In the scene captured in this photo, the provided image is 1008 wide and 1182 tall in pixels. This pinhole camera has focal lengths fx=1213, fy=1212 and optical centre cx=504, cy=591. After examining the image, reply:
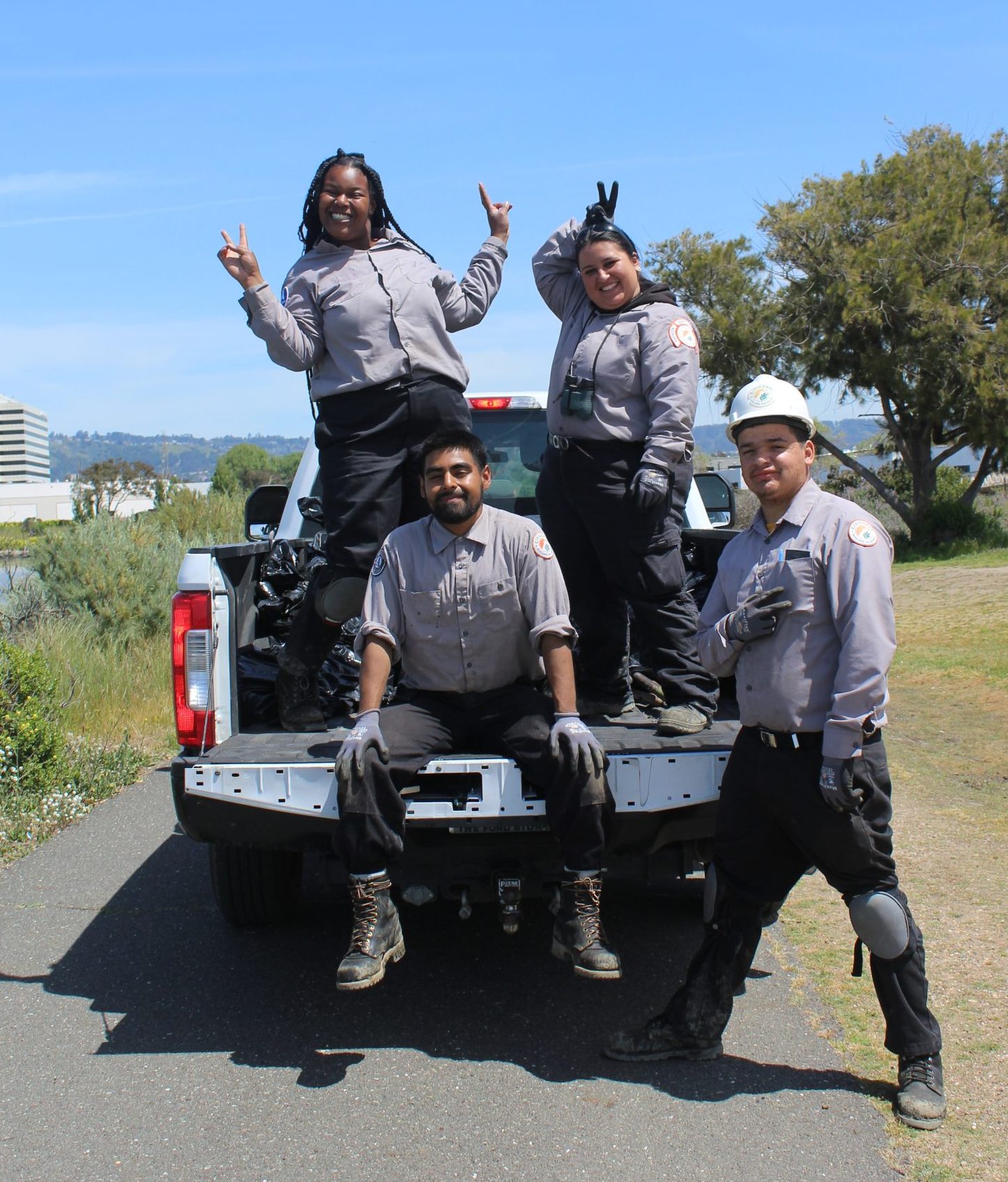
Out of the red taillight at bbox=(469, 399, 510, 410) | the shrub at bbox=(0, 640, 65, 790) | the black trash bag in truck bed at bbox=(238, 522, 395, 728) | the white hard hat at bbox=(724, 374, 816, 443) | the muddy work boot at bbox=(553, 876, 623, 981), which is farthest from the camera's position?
the shrub at bbox=(0, 640, 65, 790)

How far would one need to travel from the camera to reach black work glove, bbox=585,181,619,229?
449 cm

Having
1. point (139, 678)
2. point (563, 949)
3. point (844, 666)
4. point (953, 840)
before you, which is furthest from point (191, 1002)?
point (139, 678)

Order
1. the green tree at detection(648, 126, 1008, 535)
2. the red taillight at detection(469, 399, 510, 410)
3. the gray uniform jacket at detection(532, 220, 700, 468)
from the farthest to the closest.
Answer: the green tree at detection(648, 126, 1008, 535), the red taillight at detection(469, 399, 510, 410), the gray uniform jacket at detection(532, 220, 700, 468)

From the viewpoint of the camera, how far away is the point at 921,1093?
10.6ft

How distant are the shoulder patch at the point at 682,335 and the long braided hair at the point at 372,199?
1080mm

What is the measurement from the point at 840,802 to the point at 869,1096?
2.90 feet

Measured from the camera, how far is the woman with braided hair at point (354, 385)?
14.5ft

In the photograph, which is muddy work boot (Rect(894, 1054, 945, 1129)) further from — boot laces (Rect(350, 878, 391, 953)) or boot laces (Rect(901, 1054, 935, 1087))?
Answer: boot laces (Rect(350, 878, 391, 953))

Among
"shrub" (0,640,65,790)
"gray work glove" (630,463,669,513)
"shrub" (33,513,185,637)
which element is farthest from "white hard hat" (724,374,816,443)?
"shrub" (33,513,185,637)

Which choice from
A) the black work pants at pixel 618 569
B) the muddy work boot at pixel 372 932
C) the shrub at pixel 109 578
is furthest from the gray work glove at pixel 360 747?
the shrub at pixel 109 578

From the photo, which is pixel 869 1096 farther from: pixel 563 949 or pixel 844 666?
pixel 844 666

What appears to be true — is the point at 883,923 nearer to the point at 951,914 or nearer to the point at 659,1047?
the point at 659,1047

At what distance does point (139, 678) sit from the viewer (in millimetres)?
9227

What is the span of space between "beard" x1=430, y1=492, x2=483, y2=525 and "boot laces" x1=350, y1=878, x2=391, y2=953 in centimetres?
119
